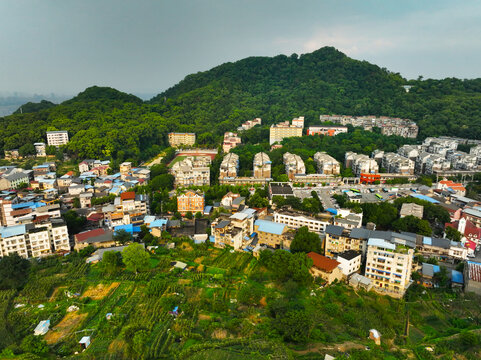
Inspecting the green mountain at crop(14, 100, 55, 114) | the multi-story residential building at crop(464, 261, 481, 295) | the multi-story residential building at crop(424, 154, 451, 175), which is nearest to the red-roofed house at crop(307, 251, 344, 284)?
the multi-story residential building at crop(464, 261, 481, 295)

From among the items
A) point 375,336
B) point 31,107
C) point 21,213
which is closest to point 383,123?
point 375,336

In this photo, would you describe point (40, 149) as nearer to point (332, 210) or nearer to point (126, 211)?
point (126, 211)

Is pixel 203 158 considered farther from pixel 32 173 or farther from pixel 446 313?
pixel 446 313

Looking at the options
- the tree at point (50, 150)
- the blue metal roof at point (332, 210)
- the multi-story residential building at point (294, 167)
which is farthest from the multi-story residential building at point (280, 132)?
the tree at point (50, 150)

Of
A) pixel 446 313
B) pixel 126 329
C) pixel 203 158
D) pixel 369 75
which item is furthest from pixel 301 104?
pixel 126 329

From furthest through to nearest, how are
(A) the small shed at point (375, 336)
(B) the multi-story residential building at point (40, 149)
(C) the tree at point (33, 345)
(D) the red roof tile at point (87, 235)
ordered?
1. (B) the multi-story residential building at point (40, 149)
2. (D) the red roof tile at point (87, 235)
3. (A) the small shed at point (375, 336)
4. (C) the tree at point (33, 345)

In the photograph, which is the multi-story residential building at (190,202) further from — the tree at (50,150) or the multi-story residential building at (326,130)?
the multi-story residential building at (326,130)
